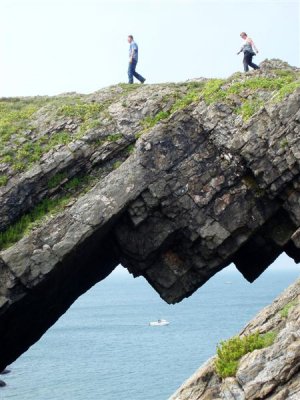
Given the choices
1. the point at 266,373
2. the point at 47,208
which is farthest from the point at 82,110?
the point at 266,373

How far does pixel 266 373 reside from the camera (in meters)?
18.4

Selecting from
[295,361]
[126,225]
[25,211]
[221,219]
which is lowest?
[295,361]

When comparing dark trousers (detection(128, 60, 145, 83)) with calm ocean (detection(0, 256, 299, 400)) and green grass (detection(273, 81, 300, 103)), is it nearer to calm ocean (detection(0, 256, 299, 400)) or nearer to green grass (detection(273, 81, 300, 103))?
green grass (detection(273, 81, 300, 103))

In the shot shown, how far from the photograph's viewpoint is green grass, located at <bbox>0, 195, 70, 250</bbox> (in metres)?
29.1

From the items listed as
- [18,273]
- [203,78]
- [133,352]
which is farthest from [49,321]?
[133,352]

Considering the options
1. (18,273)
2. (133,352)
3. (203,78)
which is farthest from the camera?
(133,352)

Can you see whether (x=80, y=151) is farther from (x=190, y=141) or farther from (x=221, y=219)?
(x=221, y=219)

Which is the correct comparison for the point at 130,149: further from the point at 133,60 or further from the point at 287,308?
the point at 287,308

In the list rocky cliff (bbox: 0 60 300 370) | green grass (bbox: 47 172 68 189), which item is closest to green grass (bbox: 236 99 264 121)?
rocky cliff (bbox: 0 60 300 370)

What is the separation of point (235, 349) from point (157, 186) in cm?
1084

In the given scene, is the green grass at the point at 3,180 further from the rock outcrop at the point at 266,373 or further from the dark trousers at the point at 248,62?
the rock outcrop at the point at 266,373

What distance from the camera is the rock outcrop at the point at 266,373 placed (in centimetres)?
1798

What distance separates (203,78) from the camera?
34.7 m

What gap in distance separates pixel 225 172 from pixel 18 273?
1067 cm
